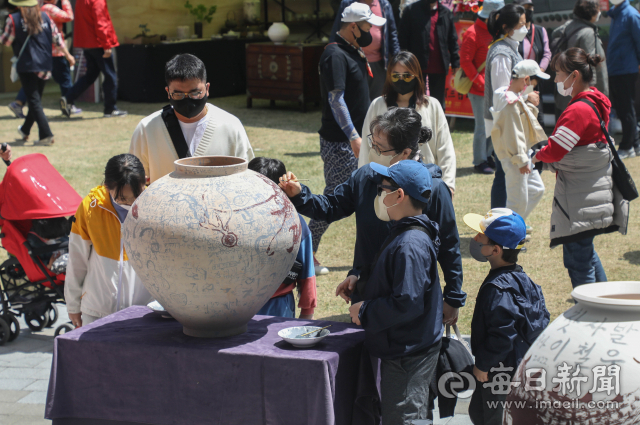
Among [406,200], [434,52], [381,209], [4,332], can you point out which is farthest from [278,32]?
[406,200]

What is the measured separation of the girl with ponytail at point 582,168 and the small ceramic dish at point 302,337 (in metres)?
2.32

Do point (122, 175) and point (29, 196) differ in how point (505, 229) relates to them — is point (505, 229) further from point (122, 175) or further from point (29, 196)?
point (29, 196)

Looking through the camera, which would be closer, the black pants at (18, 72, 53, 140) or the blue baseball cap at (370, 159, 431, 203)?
the blue baseball cap at (370, 159, 431, 203)

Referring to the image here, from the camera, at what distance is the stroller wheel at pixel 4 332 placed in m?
4.78

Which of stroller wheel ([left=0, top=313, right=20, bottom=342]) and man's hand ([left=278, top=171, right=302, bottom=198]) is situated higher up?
man's hand ([left=278, top=171, right=302, bottom=198])

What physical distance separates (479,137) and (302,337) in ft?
20.8

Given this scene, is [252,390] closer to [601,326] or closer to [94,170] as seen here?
[601,326]

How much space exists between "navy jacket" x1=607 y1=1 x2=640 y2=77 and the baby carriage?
6.78 m

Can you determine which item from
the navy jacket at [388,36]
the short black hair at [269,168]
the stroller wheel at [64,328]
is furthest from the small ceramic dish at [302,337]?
the navy jacket at [388,36]

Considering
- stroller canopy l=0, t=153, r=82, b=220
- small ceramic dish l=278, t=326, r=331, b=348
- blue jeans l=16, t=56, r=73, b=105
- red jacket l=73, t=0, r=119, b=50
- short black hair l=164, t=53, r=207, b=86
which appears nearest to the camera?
small ceramic dish l=278, t=326, r=331, b=348

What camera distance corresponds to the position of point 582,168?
456cm

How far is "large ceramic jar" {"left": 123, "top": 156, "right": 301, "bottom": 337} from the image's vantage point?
265 cm

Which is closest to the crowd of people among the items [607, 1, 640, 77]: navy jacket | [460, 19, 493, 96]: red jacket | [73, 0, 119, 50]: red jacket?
[460, 19, 493, 96]: red jacket

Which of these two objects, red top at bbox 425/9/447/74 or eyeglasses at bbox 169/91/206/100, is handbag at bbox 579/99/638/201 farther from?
red top at bbox 425/9/447/74
